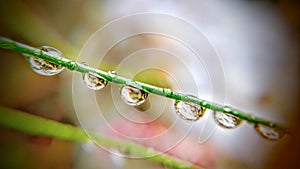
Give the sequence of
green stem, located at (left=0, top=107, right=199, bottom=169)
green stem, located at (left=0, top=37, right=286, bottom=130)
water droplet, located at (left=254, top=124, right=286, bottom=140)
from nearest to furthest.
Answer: green stem, located at (left=0, top=37, right=286, bottom=130) < water droplet, located at (left=254, top=124, right=286, bottom=140) < green stem, located at (left=0, top=107, right=199, bottom=169)

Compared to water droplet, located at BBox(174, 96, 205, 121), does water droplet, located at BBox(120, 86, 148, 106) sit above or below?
below

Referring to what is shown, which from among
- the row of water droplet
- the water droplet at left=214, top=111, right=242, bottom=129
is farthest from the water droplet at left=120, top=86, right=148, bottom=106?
the water droplet at left=214, top=111, right=242, bottom=129

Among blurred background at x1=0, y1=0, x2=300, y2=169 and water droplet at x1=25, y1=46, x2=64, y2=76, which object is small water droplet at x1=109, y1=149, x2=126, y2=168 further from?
water droplet at x1=25, y1=46, x2=64, y2=76

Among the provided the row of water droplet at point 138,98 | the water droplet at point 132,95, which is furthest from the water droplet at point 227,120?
the water droplet at point 132,95

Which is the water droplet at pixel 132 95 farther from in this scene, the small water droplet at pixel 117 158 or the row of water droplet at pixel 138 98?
the small water droplet at pixel 117 158

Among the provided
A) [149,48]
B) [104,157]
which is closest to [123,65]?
[149,48]

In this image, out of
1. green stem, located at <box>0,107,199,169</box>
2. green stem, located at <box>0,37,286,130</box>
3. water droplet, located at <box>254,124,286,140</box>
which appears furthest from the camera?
green stem, located at <box>0,107,199,169</box>

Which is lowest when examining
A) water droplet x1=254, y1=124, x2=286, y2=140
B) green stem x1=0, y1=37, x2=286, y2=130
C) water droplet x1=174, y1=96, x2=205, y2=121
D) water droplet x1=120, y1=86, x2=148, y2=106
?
green stem x1=0, y1=37, x2=286, y2=130

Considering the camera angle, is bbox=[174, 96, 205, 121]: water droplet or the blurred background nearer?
bbox=[174, 96, 205, 121]: water droplet
